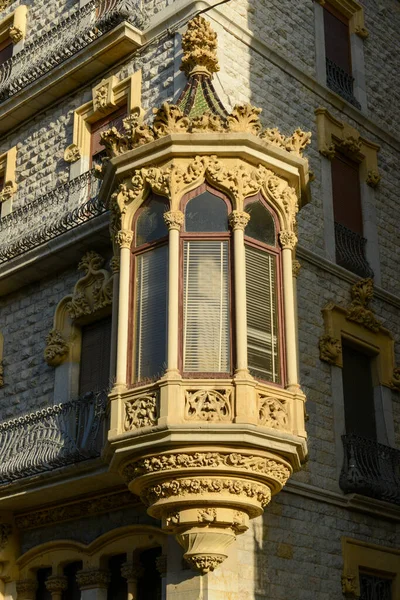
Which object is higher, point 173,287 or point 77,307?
point 77,307

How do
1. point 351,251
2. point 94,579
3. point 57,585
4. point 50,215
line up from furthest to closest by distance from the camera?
point 351,251
point 50,215
point 57,585
point 94,579

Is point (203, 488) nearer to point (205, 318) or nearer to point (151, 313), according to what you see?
point (205, 318)

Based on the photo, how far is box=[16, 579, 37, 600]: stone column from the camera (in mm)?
14820

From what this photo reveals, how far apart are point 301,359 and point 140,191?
143 inches

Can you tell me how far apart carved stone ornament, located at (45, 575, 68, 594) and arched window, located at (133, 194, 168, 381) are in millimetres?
3946

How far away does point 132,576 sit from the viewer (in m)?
13.5

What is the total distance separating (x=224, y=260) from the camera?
496 inches

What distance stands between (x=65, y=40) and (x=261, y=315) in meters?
7.96

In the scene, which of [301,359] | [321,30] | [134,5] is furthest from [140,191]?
[321,30]

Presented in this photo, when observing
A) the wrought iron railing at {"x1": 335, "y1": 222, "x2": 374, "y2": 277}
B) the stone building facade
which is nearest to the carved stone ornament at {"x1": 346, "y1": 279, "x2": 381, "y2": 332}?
the stone building facade

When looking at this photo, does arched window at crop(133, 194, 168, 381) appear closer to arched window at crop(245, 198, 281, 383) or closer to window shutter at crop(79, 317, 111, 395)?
arched window at crop(245, 198, 281, 383)

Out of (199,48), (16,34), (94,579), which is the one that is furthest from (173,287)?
(16,34)

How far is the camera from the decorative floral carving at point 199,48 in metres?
14.5

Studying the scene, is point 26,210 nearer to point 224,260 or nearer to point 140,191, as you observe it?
point 140,191
